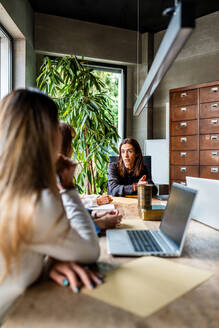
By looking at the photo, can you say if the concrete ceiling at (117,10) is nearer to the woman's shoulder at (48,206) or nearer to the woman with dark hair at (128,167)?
the woman with dark hair at (128,167)

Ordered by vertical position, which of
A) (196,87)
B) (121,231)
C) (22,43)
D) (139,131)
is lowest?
(121,231)

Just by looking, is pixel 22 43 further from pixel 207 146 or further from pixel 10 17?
pixel 207 146

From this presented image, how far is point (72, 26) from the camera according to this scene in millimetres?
4305

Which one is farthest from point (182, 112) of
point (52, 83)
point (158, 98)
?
point (52, 83)

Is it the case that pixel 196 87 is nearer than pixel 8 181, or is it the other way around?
pixel 8 181

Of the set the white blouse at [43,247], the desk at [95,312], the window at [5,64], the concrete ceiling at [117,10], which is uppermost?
the concrete ceiling at [117,10]

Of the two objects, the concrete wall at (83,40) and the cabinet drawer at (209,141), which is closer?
the cabinet drawer at (209,141)

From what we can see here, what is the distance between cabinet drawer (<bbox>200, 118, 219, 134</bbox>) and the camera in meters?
3.63

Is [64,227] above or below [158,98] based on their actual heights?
below

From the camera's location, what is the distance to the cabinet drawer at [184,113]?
3.83 m

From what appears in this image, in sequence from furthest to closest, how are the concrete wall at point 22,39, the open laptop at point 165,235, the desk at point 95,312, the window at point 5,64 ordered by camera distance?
1. the window at point 5,64
2. the concrete wall at point 22,39
3. the open laptop at point 165,235
4. the desk at point 95,312

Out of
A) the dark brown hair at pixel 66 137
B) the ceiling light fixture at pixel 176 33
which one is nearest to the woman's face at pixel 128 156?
the dark brown hair at pixel 66 137

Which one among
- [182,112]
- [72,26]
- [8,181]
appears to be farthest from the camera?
[72,26]

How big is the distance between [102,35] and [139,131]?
5.22 feet
